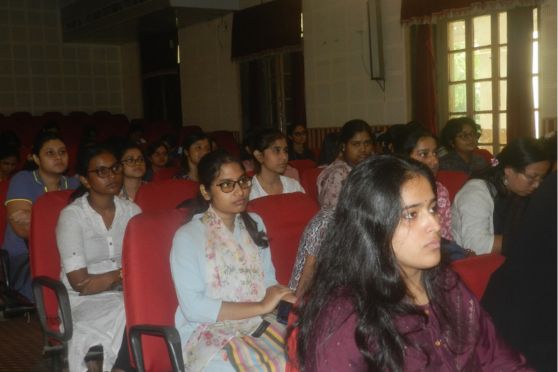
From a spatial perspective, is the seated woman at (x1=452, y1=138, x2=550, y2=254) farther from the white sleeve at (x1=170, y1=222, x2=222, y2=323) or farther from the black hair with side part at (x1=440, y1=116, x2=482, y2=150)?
the black hair with side part at (x1=440, y1=116, x2=482, y2=150)

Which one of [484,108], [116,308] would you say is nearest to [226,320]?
[116,308]

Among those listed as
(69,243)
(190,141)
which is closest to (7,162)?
(190,141)

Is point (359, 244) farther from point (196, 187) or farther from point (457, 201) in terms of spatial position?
point (196, 187)

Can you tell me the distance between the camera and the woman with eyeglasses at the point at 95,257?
2604mm

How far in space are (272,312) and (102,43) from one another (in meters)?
10.7

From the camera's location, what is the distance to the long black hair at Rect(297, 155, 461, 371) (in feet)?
4.02

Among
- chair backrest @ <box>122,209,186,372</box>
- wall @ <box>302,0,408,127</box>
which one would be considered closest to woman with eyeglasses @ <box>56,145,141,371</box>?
chair backrest @ <box>122,209,186,372</box>

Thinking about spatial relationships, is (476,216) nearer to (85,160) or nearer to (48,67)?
(85,160)

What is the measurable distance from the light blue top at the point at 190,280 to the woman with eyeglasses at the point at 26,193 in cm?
141

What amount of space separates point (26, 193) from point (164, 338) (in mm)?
1864

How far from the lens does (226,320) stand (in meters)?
2.13

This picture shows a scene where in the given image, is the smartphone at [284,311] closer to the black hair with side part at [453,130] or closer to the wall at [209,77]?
the black hair with side part at [453,130]

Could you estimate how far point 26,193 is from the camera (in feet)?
11.3

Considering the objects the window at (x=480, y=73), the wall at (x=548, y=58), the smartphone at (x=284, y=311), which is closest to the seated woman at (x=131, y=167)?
the smartphone at (x=284, y=311)
